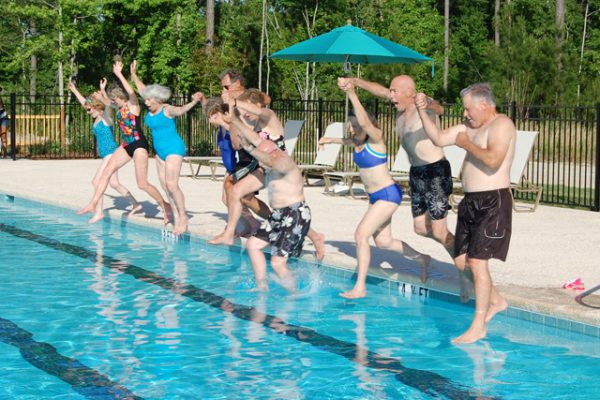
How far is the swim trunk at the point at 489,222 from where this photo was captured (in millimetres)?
6984

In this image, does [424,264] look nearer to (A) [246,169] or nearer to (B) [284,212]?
(B) [284,212]

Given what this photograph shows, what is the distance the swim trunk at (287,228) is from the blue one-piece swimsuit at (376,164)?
583 mm

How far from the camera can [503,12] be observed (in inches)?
1499

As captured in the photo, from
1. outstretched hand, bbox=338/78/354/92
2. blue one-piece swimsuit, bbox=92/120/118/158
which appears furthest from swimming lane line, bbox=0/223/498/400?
blue one-piece swimsuit, bbox=92/120/118/158

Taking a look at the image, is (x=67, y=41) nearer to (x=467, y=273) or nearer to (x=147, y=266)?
(x=147, y=266)

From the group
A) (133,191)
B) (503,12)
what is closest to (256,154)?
(133,191)

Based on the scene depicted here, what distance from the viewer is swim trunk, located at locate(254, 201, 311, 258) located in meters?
8.50

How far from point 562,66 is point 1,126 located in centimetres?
1725

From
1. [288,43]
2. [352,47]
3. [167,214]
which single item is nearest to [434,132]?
[167,214]

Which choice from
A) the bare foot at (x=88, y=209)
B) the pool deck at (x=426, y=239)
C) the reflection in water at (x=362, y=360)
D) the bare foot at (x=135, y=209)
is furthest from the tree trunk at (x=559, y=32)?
the reflection in water at (x=362, y=360)

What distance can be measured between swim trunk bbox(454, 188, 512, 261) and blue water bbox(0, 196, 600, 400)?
0.71 metres

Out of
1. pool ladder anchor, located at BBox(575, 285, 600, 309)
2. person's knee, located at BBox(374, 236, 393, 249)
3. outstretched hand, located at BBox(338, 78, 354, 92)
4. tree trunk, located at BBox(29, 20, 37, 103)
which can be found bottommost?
pool ladder anchor, located at BBox(575, 285, 600, 309)

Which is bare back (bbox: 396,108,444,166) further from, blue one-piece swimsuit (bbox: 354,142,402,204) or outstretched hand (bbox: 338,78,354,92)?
outstretched hand (bbox: 338,78,354,92)

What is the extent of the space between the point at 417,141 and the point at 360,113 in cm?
49
